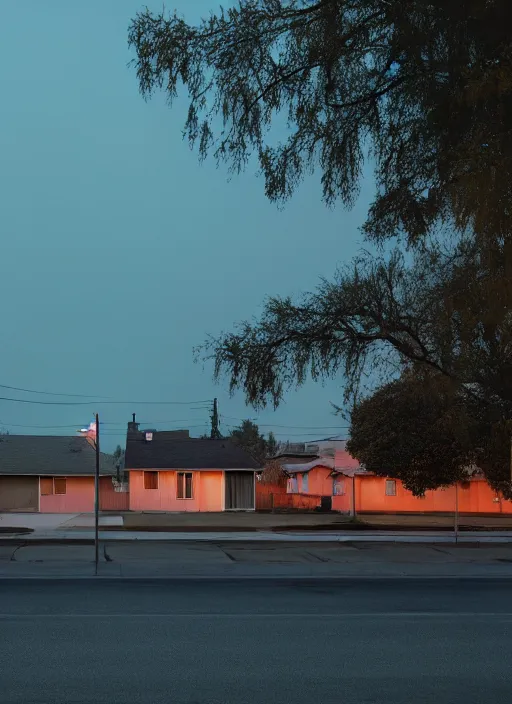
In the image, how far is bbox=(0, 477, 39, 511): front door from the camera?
5400 centimetres

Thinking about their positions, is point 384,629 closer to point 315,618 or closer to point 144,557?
point 315,618

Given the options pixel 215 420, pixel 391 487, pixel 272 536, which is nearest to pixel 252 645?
pixel 272 536

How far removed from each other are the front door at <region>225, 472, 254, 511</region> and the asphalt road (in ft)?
125

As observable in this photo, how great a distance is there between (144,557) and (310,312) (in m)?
6.82

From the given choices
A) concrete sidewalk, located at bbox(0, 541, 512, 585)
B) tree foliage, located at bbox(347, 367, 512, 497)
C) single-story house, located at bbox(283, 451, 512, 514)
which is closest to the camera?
concrete sidewalk, located at bbox(0, 541, 512, 585)

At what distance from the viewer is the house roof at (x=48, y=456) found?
5378 cm

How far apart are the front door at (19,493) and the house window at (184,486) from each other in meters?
7.82

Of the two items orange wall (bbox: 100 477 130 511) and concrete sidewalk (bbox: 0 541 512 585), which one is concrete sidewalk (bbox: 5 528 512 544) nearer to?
concrete sidewalk (bbox: 0 541 512 585)

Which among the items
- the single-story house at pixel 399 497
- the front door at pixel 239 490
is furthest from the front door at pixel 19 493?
the single-story house at pixel 399 497

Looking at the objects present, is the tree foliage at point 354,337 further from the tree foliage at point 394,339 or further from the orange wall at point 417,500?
the orange wall at point 417,500

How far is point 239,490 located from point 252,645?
4427 cm

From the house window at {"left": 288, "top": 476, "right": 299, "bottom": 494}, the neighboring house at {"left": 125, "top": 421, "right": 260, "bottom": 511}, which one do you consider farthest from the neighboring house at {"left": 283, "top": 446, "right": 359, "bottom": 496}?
the neighboring house at {"left": 125, "top": 421, "right": 260, "bottom": 511}

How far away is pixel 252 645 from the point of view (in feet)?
33.0

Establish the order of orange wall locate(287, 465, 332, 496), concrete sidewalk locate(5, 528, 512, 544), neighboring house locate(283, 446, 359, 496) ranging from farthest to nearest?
orange wall locate(287, 465, 332, 496)
neighboring house locate(283, 446, 359, 496)
concrete sidewalk locate(5, 528, 512, 544)
